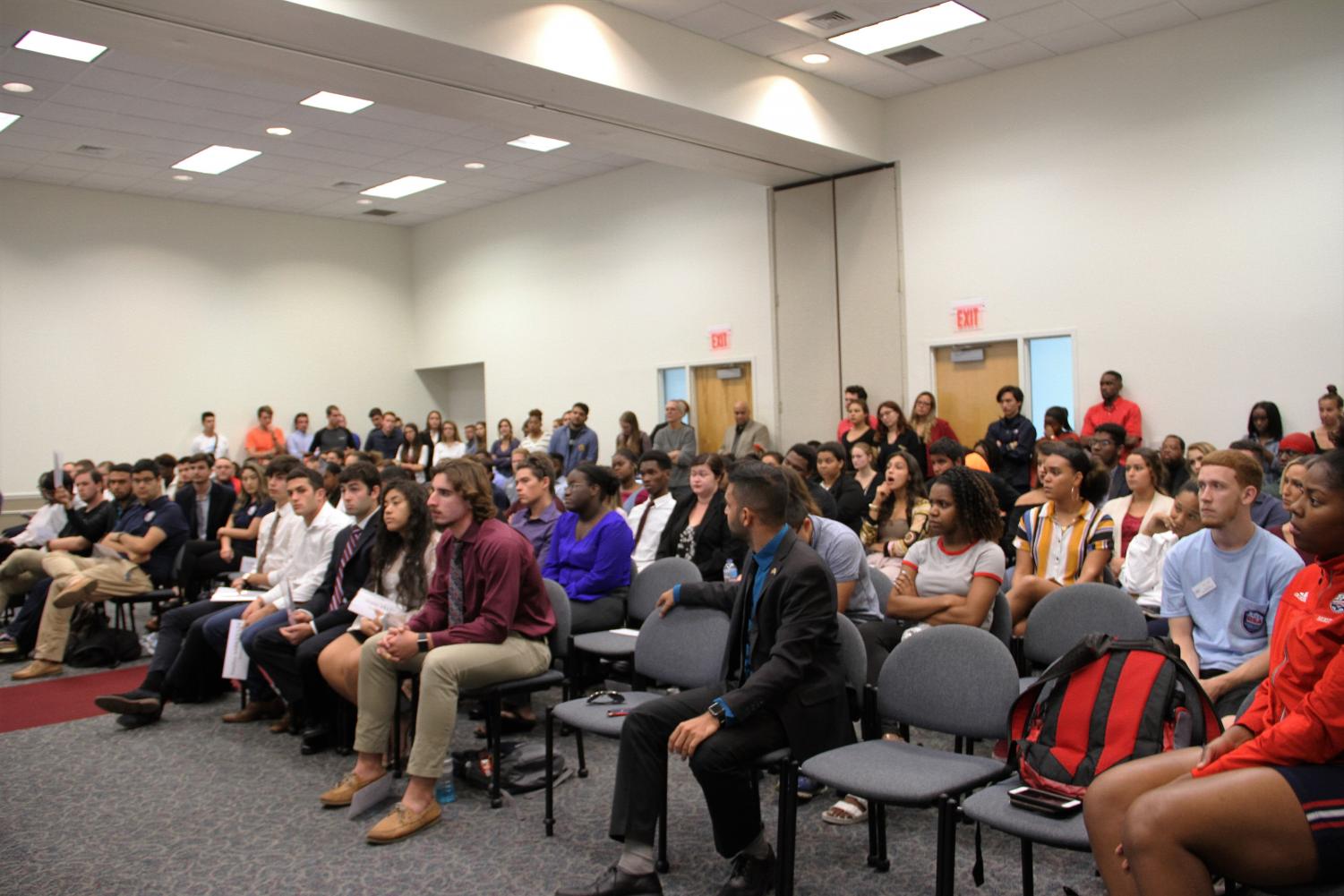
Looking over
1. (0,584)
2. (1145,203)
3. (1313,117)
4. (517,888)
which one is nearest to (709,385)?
(1145,203)

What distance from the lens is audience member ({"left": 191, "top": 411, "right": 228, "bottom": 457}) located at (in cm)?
1386

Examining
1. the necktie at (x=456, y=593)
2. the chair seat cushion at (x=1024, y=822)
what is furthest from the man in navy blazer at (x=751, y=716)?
the necktie at (x=456, y=593)

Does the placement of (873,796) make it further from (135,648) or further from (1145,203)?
(1145,203)

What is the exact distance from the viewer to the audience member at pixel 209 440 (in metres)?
13.9

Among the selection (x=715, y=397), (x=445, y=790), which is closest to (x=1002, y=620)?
(x=445, y=790)

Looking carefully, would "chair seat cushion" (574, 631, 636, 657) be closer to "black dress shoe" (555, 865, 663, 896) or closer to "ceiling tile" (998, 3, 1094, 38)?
"black dress shoe" (555, 865, 663, 896)

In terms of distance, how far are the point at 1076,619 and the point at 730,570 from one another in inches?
80.9

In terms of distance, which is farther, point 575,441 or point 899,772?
point 575,441

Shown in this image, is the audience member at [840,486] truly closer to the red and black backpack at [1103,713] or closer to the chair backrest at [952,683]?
the chair backrest at [952,683]

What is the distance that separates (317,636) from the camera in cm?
479

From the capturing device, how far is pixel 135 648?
22.4ft

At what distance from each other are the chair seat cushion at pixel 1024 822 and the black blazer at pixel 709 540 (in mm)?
2721

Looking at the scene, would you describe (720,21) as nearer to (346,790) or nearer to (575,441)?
(575,441)

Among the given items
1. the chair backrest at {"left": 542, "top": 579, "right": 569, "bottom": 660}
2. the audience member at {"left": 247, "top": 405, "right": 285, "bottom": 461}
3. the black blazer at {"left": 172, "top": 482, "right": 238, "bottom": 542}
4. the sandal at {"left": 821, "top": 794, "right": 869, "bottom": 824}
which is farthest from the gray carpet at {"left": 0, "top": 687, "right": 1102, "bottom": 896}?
the audience member at {"left": 247, "top": 405, "right": 285, "bottom": 461}
